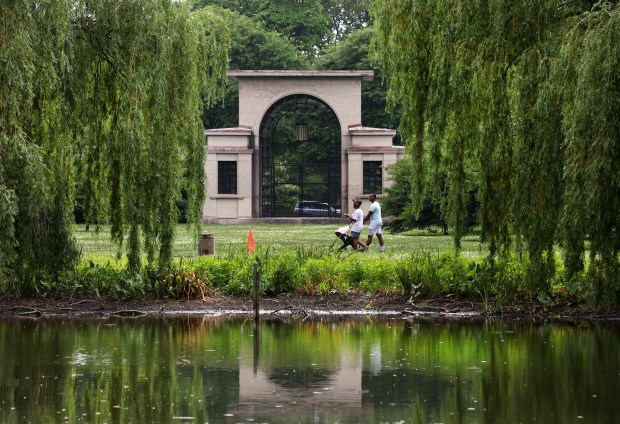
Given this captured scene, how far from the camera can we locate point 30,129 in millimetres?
19891

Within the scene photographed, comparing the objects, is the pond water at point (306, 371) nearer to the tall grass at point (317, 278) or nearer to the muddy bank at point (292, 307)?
the muddy bank at point (292, 307)

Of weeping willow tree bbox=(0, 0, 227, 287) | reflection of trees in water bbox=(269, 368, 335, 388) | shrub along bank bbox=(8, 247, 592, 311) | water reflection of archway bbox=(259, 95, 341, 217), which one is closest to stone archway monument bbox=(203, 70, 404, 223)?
water reflection of archway bbox=(259, 95, 341, 217)

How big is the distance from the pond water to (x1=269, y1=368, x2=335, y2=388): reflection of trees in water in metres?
0.02

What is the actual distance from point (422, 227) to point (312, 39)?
39250 millimetres

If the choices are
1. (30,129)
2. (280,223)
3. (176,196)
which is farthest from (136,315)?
(280,223)

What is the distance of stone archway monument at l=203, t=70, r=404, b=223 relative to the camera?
57.5 metres

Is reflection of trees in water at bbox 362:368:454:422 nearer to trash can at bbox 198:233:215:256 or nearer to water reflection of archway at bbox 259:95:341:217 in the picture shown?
trash can at bbox 198:233:215:256

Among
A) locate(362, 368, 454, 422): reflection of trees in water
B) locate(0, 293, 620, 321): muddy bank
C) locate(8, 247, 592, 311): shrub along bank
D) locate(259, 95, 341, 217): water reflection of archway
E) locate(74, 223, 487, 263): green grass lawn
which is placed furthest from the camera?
locate(259, 95, 341, 217): water reflection of archway

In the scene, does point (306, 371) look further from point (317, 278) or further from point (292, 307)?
point (317, 278)

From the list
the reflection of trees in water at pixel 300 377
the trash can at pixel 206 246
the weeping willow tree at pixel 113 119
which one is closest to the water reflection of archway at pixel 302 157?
the trash can at pixel 206 246

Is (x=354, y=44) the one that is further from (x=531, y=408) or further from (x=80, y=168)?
(x=531, y=408)

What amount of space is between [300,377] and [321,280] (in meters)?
8.69

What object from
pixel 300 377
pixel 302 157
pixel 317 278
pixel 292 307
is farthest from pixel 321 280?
pixel 302 157

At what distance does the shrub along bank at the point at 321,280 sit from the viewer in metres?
21.5
